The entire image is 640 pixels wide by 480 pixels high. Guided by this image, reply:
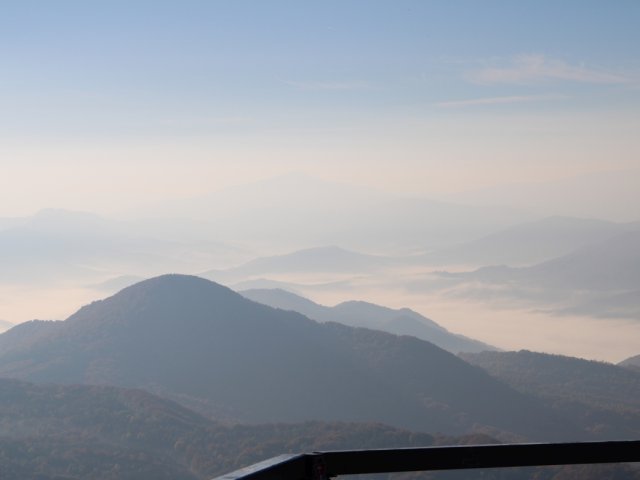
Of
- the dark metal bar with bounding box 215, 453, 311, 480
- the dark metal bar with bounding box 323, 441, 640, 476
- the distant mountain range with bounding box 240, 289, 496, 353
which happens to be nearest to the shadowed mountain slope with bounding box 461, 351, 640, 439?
the distant mountain range with bounding box 240, 289, 496, 353

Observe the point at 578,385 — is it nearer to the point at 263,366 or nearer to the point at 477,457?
the point at 263,366

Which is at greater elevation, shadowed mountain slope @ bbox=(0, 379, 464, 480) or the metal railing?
the metal railing

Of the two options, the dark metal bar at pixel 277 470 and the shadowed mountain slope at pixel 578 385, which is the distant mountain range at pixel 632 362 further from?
the dark metal bar at pixel 277 470

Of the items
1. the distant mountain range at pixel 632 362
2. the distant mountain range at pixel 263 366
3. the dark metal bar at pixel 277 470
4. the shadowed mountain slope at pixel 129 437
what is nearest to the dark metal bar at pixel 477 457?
the dark metal bar at pixel 277 470

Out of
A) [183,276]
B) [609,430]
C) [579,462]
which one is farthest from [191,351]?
[579,462]

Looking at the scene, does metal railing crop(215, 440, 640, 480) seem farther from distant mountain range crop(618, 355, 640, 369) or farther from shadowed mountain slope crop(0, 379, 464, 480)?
distant mountain range crop(618, 355, 640, 369)

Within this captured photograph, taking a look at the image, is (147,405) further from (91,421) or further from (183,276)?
(183,276)
